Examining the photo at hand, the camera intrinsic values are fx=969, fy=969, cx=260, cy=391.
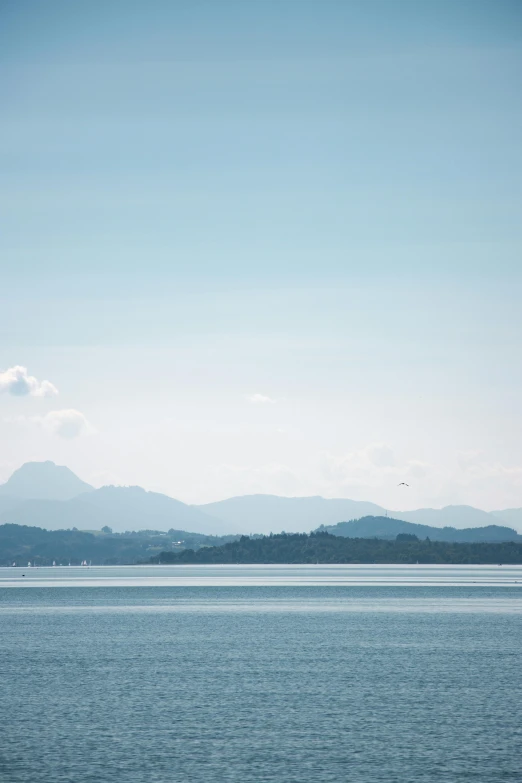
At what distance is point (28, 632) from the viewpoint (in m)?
136

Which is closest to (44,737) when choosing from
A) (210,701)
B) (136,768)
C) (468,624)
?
(136,768)

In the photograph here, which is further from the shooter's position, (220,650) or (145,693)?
(220,650)

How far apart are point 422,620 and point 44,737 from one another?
348ft

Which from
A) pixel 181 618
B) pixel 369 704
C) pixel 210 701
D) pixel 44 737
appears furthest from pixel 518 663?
pixel 181 618

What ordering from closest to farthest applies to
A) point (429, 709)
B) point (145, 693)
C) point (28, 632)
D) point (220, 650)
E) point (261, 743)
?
point (261, 743) → point (429, 709) → point (145, 693) → point (220, 650) → point (28, 632)

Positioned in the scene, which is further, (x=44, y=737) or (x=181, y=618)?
(x=181, y=618)

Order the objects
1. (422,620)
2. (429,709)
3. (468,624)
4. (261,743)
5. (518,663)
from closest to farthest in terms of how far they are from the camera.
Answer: (261,743) → (429,709) → (518,663) → (468,624) → (422,620)

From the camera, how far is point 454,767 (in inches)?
1939

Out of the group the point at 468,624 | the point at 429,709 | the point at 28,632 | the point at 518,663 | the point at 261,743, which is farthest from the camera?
the point at 468,624

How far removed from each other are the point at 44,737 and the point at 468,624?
98.3m

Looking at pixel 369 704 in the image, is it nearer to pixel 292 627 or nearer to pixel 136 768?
pixel 136 768

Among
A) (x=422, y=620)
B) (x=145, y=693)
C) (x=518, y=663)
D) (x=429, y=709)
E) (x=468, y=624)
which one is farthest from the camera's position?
(x=422, y=620)

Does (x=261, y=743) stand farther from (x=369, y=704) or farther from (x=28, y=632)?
(x=28, y=632)

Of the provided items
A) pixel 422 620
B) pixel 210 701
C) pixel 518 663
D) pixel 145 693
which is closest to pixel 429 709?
pixel 210 701
